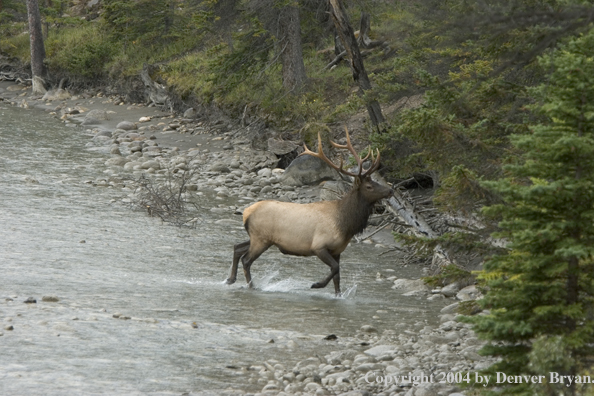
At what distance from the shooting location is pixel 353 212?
11.0 metres

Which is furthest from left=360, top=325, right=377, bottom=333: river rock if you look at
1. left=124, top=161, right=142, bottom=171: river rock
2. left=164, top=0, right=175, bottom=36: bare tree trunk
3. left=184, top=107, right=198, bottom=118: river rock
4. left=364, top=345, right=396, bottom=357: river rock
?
left=164, top=0, right=175, bottom=36: bare tree trunk

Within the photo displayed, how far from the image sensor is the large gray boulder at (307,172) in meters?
18.4

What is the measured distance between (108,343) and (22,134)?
756 inches

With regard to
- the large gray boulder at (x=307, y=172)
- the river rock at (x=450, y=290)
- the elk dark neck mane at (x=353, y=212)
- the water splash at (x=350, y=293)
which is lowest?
the large gray boulder at (x=307, y=172)

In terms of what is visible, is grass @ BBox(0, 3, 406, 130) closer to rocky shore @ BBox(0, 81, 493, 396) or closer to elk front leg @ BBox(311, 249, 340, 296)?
rocky shore @ BBox(0, 81, 493, 396)

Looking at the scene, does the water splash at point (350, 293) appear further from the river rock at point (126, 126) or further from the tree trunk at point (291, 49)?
the river rock at point (126, 126)

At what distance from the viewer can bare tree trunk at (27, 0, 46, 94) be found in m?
34.7

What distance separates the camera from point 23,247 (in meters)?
12.2

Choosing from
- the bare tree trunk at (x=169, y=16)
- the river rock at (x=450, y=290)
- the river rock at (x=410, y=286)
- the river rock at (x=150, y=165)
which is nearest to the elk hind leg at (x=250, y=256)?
the river rock at (x=410, y=286)

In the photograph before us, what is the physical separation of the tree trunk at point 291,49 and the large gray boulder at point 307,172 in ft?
11.3

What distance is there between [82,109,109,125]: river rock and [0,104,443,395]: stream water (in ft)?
35.8

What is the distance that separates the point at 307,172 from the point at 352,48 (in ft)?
16.3

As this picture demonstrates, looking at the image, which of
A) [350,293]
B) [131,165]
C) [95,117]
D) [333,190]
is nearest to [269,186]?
[333,190]

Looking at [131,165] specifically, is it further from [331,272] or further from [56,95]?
[56,95]
